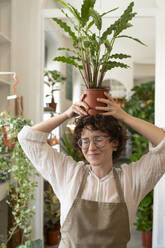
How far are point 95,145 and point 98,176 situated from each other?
6.9 inches

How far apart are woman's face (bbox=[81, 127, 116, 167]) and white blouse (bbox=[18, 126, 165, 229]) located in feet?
0.35

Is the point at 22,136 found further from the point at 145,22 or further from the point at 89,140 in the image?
the point at 145,22

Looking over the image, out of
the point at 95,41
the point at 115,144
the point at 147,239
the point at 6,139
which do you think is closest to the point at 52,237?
the point at 147,239

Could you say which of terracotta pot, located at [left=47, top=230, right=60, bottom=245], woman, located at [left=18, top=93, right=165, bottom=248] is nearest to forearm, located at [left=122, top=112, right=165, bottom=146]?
woman, located at [left=18, top=93, right=165, bottom=248]

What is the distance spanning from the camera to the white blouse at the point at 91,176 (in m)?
1.07

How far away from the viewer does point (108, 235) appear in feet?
3.39

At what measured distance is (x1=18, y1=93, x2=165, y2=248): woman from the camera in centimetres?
104

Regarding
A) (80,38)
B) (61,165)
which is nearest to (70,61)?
(80,38)

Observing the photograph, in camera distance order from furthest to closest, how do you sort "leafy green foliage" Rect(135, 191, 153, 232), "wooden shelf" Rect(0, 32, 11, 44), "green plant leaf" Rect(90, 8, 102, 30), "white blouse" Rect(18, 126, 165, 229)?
"leafy green foliage" Rect(135, 191, 153, 232), "wooden shelf" Rect(0, 32, 11, 44), "white blouse" Rect(18, 126, 165, 229), "green plant leaf" Rect(90, 8, 102, 30)

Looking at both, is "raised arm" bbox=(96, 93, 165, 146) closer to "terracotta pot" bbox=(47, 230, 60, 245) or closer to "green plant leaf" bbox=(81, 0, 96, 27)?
"green plant leaf" bbox=(81, 0, 96, 27)

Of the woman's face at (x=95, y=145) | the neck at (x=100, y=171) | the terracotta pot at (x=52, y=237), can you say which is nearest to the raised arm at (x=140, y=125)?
the woman's face at (x=95, y=145)

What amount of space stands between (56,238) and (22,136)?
6.97 feet

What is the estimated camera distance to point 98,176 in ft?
3.65

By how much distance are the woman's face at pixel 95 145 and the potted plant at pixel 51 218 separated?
6.22 feet
